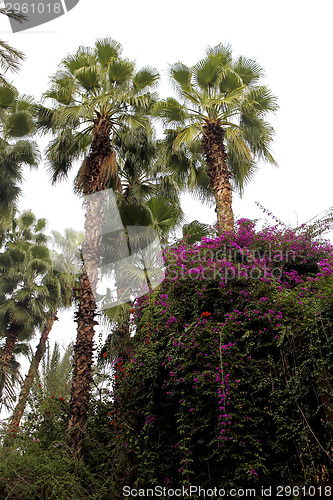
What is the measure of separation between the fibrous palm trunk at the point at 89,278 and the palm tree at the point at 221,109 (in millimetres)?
1472

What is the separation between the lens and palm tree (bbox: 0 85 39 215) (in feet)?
31.7

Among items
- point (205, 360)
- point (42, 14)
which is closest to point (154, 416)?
point (205, 360)

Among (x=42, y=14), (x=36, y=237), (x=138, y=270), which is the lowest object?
(x=138, y=270)

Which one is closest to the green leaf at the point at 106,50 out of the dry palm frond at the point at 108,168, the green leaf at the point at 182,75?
the green leaf at the point at 182,75

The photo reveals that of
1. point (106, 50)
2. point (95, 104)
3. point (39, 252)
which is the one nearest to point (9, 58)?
point (95, 104)

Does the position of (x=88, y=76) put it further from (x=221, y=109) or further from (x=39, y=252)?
(x=39, y=252)

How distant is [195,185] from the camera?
9375 millimetres

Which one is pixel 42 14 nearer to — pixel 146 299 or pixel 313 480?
pixel 146 299

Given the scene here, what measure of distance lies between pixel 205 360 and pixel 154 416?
0.92 m

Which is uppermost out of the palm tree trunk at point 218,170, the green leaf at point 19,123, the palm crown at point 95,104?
the green leaf at point 19,123

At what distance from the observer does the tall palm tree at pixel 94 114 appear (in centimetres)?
734

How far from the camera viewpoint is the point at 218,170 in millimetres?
7500

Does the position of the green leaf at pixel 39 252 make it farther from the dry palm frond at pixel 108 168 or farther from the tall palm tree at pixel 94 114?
the dry palm frond at pixel 108 168

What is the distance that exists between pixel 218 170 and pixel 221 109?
1544mm
